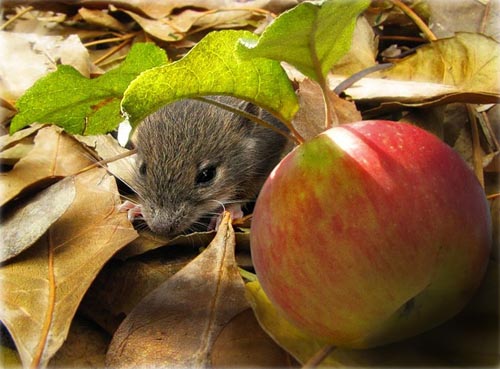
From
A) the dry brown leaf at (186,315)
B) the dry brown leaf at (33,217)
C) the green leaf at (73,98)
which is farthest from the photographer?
the dry brown leaf at (33,217)

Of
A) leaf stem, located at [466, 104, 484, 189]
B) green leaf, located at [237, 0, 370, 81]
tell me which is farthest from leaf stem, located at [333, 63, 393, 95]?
green leaf, located at [237, 0, 370, 81]

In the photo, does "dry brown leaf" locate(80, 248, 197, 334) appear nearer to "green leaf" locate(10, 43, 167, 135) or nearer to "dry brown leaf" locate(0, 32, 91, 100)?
"green leaf" locate(10, 43, 167, 135)

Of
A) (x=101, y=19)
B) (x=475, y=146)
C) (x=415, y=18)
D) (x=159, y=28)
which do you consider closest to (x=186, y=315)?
(x=475, y=146)

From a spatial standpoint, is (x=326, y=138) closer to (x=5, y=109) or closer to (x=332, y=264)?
(x=332, y=264)

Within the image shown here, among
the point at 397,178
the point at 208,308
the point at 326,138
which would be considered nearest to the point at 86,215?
the point at 208,308

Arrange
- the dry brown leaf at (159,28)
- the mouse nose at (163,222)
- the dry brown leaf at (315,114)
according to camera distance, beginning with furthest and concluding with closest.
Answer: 1. the dry brown leaf at (159,28)
2. the mouse nose at (163,222)
3. the dry brown leaf at (315,114)

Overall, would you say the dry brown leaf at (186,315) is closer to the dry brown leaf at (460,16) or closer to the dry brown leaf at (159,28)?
the dry brown leaf at (460,16)

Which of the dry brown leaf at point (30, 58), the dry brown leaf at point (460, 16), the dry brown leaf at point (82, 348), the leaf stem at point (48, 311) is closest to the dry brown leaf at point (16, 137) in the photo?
the dry brown leaf at point (30, 58)
